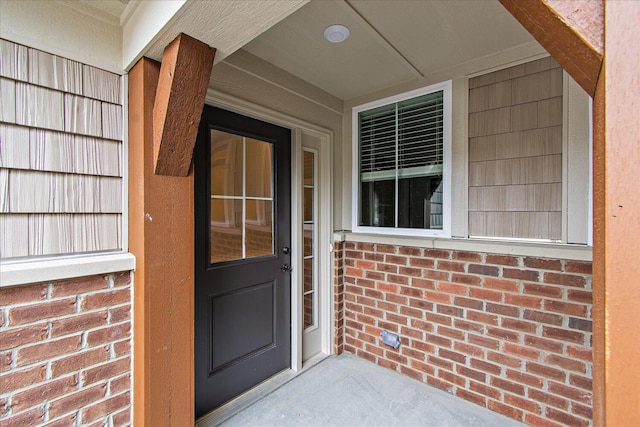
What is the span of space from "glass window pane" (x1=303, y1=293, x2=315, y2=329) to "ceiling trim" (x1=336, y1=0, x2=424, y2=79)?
2.11m

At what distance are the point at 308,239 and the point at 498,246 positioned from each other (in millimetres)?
1505

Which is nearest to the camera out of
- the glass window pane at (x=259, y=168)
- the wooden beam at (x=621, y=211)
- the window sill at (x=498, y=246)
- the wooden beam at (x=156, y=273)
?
the wooden beam at (x=621, y=211)

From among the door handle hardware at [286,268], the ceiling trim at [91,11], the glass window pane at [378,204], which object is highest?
the ceiling trim at [91,11]

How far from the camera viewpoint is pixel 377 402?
2088 mm

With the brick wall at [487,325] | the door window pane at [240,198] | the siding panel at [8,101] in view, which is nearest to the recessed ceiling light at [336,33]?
the door window pane at [240,198]

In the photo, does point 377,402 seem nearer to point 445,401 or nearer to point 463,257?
point 445,401

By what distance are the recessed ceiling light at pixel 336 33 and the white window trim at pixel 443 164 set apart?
88 cm

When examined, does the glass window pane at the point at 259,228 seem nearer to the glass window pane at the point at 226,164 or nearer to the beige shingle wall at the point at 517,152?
the glass window pane at the point at 226,164

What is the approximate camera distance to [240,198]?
82.4 inches

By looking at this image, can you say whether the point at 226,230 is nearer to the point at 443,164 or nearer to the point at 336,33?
the point at 336,33

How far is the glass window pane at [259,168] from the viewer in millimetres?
2152

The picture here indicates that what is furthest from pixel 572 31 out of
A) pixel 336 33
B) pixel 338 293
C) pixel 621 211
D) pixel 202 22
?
pixel 338 293

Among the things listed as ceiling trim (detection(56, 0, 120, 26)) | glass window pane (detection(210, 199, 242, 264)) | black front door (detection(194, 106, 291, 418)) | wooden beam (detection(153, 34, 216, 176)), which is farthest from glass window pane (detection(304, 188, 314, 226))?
ceiling trim (detection(56, 0, 120, 26))

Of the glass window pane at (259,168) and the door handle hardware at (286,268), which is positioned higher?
the glass window pane at (259,168)
